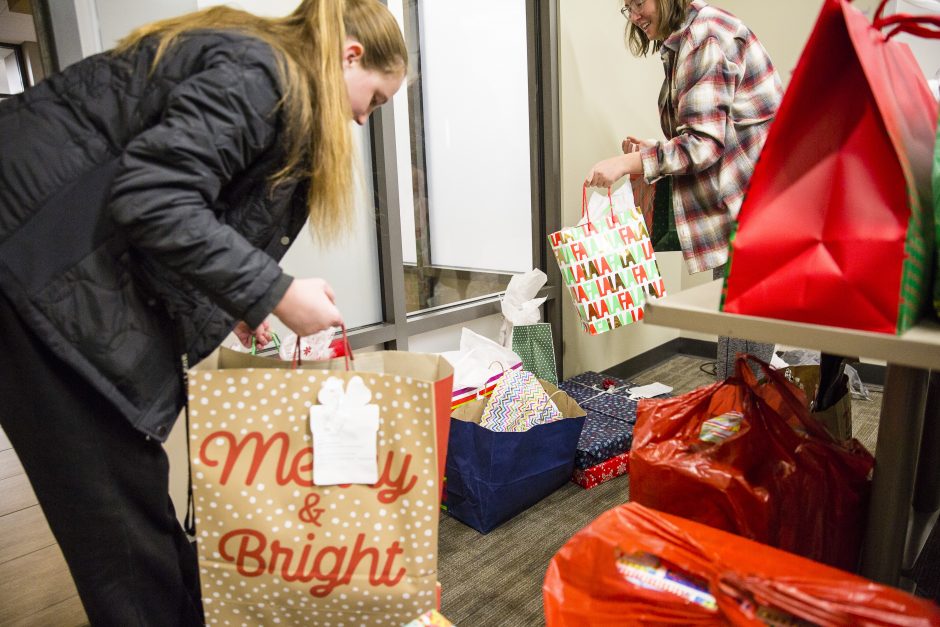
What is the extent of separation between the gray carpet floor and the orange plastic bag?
0.53m

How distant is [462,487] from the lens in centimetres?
154

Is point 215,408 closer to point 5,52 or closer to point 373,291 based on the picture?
point 373,291

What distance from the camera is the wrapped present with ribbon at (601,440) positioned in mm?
1729

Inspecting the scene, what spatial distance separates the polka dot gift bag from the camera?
79cm

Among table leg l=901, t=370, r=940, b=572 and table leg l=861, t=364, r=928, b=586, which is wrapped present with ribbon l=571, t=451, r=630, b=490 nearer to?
table leg l=901, t=370, r=940, b=572

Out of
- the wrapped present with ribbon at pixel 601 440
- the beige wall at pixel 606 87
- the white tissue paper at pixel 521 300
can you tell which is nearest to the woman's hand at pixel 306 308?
the wrapped present with ribbon at pixel 601 440

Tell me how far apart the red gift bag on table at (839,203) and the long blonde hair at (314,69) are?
55 cm

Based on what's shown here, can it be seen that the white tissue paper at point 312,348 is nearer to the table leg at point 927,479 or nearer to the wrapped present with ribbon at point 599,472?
the wrapped present with ribbon at point 599,472

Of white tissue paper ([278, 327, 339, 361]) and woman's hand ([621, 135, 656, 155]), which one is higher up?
woman's hand ([621, 135, 656, 155])

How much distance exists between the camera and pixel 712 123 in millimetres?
1406

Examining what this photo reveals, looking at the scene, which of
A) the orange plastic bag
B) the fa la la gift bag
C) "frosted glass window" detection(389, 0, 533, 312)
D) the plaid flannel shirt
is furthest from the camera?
"frosted glass window" detection(389, 0, 533, 312)

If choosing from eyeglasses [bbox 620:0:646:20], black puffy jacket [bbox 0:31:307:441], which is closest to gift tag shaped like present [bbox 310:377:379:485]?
black puffy jacket [bbox 0:31:307:441]

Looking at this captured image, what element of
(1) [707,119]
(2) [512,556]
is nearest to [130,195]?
(2) [512,556]

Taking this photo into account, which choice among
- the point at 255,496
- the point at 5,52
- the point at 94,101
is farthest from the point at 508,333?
the point at 5,52
